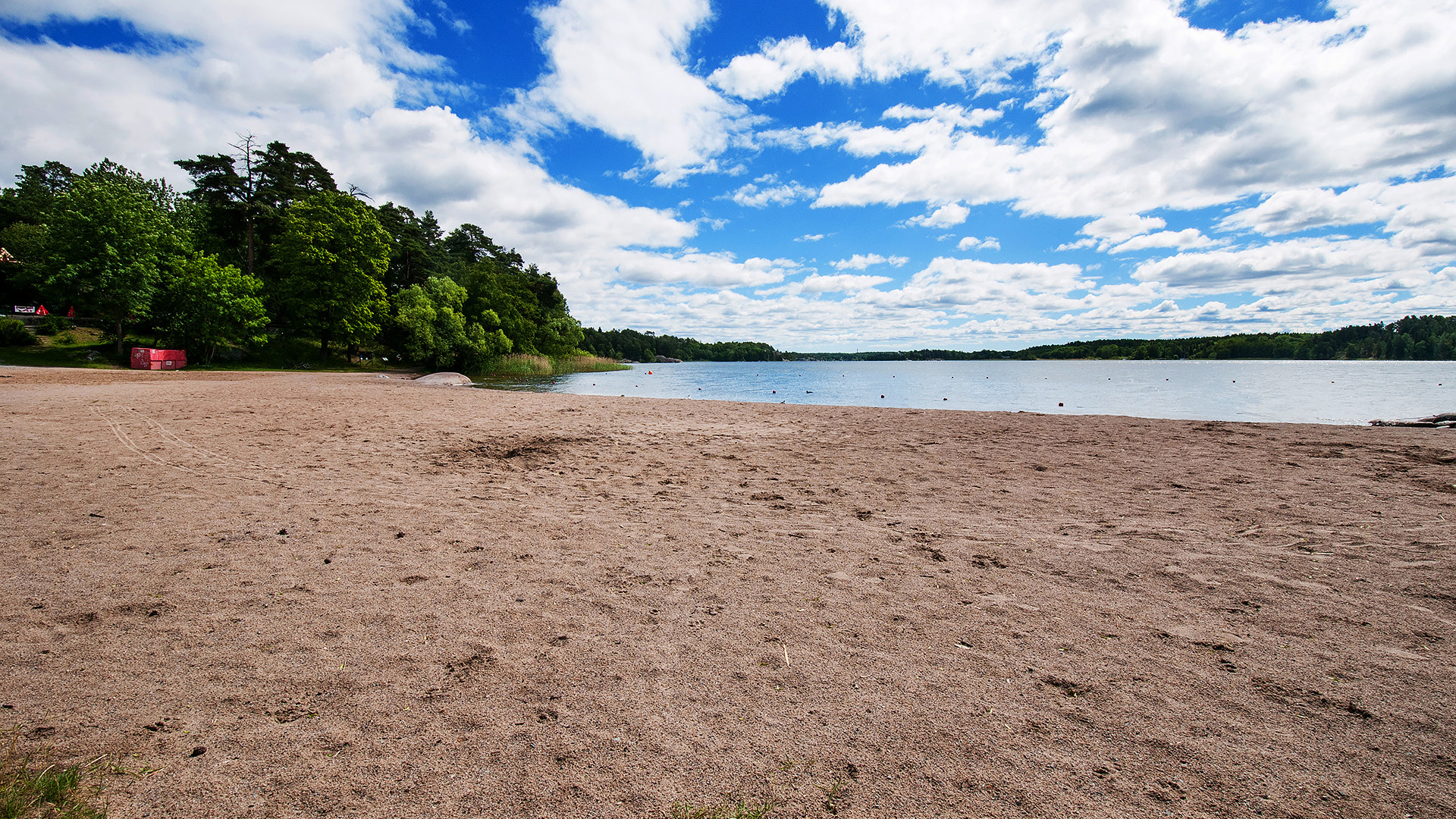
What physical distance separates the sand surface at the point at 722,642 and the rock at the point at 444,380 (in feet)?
71.3

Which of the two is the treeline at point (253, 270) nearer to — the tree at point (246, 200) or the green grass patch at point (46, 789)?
the tree at point (246, 200)

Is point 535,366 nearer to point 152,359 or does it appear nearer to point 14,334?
point 152,359

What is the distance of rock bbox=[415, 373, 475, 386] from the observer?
29.7m

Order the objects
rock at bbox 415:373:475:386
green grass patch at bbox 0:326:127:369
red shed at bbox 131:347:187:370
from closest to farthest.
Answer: green grass patch at bbox 0:326:127:369 < red shed at bbox 131:347:187:370 < rock at bbox 415:373:475:386

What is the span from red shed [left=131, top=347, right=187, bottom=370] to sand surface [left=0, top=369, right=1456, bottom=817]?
29112 millimetres

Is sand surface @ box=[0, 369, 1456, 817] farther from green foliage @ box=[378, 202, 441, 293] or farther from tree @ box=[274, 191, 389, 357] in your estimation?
green foliage @ box=[378, 202, 441, 293]

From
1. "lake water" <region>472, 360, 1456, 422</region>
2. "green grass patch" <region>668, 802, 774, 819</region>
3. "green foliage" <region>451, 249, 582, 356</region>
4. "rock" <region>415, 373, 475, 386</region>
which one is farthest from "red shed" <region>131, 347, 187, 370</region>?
"green grass patch" <region>668, 802, 774, 819</region>

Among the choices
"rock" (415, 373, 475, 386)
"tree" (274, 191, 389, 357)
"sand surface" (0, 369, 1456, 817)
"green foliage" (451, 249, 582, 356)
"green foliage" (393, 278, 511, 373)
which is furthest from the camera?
"green foliage" (451, 249, 582, 356)

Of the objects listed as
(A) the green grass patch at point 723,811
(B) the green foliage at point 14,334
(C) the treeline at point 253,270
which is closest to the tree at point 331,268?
(C) the treeline at point 253,270

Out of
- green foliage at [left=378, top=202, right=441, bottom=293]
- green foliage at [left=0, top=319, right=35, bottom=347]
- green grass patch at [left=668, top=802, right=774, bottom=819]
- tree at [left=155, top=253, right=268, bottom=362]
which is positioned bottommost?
green grass patch at [left=668, top=802, right=774, bottom=819]

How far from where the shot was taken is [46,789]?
2146 millimetres

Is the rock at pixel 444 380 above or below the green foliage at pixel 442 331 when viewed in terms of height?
below

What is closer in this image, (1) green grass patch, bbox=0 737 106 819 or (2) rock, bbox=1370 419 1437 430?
(1) green grass patch, bbox=0 737 106 819

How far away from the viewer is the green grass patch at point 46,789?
2047mm
